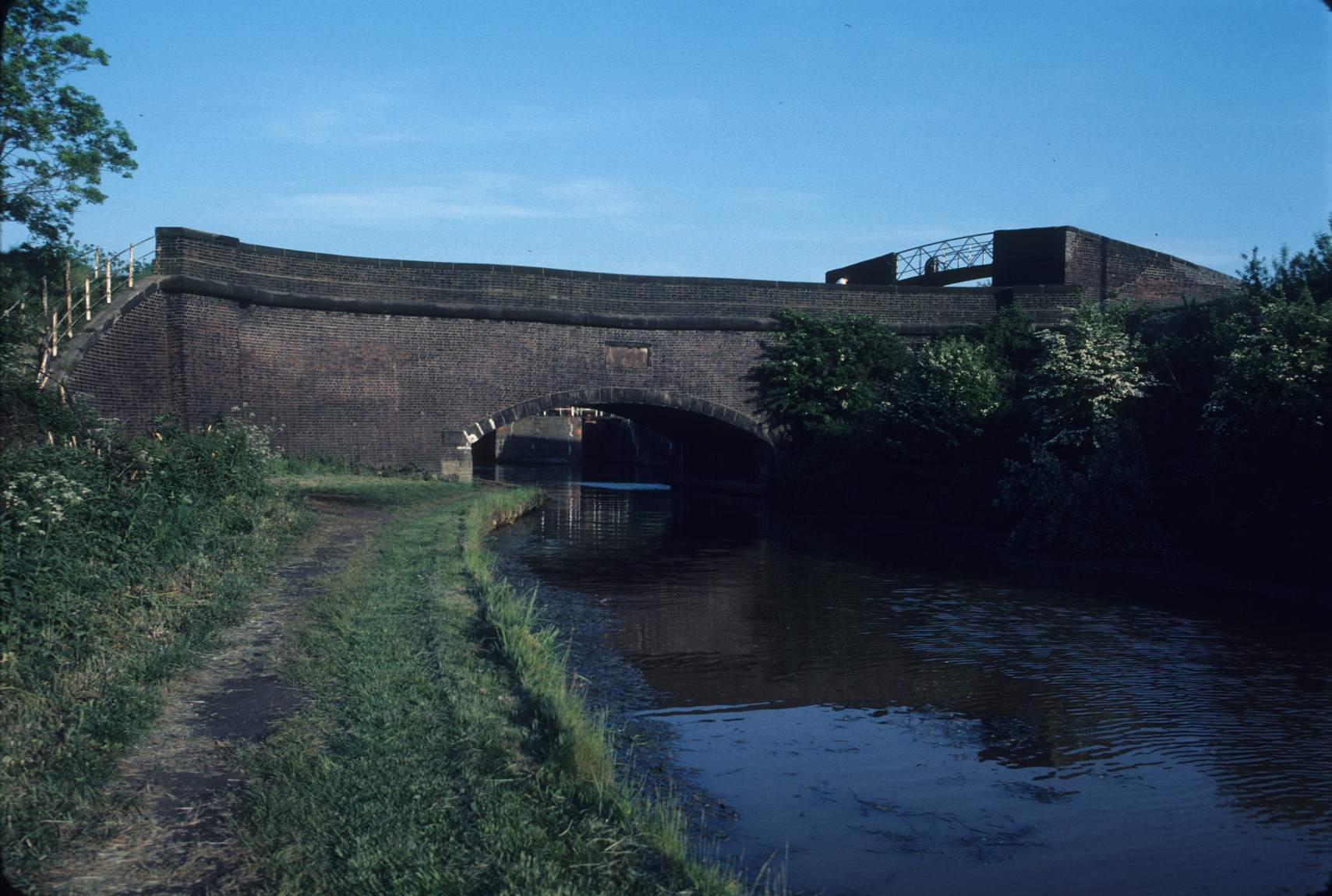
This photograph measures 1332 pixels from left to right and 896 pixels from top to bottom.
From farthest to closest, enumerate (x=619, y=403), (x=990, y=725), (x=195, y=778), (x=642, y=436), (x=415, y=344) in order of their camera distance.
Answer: (x=642, y=436) → (x=619, y=403) → (x=415, y=344) → (x=990, y=725) → (x=195, y=778)

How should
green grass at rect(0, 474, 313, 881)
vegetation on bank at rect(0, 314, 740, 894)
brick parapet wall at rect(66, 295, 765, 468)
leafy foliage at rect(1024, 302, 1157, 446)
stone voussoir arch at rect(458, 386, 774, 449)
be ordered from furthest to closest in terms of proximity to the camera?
stone voussoir arch at rect(458, 386, 774, 449) < brick parapet wall at rect(66, 295, 765, 468) < leafy foliage at rect(1024, 302, 1157, 446) < green grass at rect(0, 474, 313, 881) < vegetation on bank at rect(0, 314, 740, 894)

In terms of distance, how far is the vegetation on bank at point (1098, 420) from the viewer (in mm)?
13055

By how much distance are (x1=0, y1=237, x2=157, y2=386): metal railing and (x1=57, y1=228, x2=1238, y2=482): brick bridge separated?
1.43 ft

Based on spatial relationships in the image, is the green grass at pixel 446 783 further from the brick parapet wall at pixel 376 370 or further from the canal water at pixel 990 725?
the brick parapet wall at pixel 376 370

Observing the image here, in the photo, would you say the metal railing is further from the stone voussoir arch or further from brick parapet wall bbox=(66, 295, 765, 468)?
the stone voussoir arch

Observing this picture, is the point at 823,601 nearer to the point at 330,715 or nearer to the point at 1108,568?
the point at 1108,568

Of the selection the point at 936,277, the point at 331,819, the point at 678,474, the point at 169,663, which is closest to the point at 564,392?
the point at 678,474

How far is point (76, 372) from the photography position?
626 inches

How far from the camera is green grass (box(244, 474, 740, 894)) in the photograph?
346cm

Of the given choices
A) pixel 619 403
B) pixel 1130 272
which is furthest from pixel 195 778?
pixel 1130 272

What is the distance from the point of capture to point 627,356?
995 inches

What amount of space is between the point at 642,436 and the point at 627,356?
77.6 feet

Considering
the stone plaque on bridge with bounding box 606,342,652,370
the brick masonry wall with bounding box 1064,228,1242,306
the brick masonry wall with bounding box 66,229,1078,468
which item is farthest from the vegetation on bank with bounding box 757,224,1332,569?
the brick masonry wall with bounding box 1064,228,1242,306

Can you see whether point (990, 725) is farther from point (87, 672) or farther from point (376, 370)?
point (376, 370)
